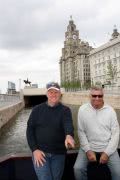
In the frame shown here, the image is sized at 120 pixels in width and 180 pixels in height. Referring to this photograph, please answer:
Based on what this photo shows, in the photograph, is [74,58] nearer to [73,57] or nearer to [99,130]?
[73,57]

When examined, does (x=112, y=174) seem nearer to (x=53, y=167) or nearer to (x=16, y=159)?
(x=53, y=167)

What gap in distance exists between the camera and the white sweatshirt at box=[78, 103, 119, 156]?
216 inches

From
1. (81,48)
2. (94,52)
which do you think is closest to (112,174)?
(94,52)

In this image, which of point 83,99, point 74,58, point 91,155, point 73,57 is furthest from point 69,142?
point 73,57

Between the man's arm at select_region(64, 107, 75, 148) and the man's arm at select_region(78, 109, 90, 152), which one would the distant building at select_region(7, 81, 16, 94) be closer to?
the man's arm at select_region(78, 109, 90, 152)

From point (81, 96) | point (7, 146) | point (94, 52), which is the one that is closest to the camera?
point (7, 146)

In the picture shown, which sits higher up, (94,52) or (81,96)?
(94,52)

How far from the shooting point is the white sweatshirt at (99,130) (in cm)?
550

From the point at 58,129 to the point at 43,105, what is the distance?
1.36 ft

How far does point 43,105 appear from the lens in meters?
5.25

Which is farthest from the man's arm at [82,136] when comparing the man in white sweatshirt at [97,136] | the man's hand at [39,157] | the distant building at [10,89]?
the distant building at [10,89]

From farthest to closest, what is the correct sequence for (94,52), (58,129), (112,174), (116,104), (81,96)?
(94,52) → (81,96) → (116,104) → (112,174) → (58,129)

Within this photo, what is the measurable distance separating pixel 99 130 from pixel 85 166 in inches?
23.5

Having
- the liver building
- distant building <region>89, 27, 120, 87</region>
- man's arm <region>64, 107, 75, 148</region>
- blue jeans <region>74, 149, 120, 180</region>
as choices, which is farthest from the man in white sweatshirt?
the liver building
